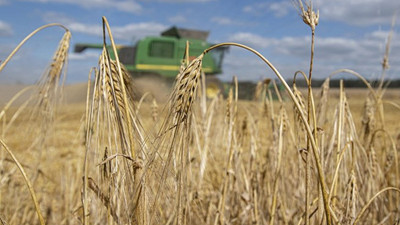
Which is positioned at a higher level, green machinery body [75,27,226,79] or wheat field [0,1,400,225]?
green machinery body [75,27,226,79]

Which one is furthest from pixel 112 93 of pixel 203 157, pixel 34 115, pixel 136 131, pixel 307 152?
pixel 203 157

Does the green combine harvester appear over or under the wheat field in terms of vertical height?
over

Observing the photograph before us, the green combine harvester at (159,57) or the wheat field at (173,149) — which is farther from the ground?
the green combine harvester at (159,57)

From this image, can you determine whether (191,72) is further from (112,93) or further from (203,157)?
(203,157)

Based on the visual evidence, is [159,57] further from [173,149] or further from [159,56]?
[173,149]

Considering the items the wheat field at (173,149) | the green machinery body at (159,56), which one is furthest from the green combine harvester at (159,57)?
the wheat field at (173,149)

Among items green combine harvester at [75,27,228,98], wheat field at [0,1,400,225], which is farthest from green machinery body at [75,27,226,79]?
wheat field at [0,1,400,225]

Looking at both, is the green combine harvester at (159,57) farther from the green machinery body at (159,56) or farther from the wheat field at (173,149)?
the wheat field at (173,149)

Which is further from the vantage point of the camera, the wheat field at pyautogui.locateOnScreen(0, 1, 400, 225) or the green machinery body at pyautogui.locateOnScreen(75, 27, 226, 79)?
the green machinery body at pyautogui.locateOnScreen(75, 27, 226, 79)

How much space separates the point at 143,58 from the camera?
42.7 ft

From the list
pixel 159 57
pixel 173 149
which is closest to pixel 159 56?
pixel 159 57

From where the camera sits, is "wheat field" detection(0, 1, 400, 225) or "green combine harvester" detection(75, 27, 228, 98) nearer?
"wheat field" detection(0, 1, 400, 225)

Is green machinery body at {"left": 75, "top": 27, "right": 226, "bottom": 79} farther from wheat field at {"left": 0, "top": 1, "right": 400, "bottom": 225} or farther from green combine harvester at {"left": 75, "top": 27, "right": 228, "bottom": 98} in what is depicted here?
wheat field at {"left": 0, "top": 1, "right": 400, "bottom": 225}

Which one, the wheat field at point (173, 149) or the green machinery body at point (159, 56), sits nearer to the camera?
the wheat field at point (173, 149)
